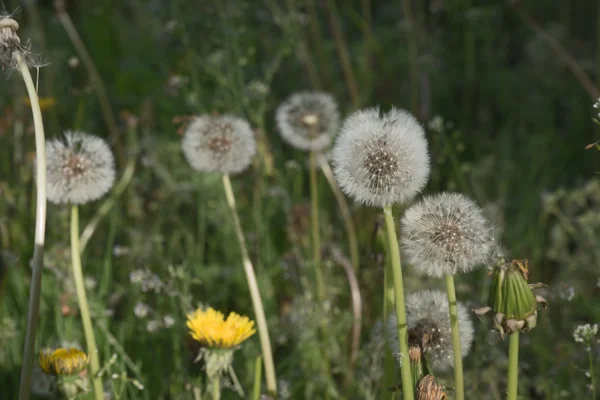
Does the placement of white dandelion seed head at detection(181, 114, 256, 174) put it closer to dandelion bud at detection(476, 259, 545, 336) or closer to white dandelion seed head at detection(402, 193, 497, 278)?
white dandelion seed head at detection(402, 193, 497, 278)

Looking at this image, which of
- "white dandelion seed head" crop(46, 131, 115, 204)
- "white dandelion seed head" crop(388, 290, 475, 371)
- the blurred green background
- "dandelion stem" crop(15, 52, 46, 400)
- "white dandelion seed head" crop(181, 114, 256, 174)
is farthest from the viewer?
the blurred green background

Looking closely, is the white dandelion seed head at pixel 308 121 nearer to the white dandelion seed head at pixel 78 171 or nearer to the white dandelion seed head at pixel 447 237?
the white dandelion seed head at pixel 78 171

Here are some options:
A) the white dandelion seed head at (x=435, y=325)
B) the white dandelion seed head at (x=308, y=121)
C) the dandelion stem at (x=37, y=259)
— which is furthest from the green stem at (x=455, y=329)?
the white dandelion seed head at (x=308, y=121)

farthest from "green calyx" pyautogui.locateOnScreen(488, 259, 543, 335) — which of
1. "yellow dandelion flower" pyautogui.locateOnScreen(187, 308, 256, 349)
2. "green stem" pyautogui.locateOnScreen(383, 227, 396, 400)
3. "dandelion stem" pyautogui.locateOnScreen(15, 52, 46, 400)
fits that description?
"dandelion stem" pyautogui.locateOnScreen(15, 52, 46, 400)

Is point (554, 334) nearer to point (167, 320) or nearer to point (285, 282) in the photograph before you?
point (285, 282)

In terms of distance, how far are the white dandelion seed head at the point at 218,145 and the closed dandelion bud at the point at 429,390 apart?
33.5 inches

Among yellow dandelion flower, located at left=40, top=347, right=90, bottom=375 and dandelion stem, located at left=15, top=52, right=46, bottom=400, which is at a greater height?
dandelion stem, located at left=15, top=52, right=46, bottom=400

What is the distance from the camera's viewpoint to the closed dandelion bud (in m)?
1.26

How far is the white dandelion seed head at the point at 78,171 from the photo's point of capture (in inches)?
70.2

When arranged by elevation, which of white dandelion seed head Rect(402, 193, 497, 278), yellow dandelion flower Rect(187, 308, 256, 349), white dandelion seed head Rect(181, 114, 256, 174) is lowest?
yellow dandelion flower Rect(187, 308, 256, 349)

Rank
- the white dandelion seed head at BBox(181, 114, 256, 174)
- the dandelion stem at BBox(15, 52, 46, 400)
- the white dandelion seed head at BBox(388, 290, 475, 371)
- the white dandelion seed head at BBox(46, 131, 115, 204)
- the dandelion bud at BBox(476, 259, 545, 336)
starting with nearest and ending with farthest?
1. the dandelion bud at BBox(476, 259, 545, 336)
2. the dandelion stem at BBox(15, 52, 46, 400)
3. the white dandelion seed head at BBox(388, 290, 475, 371)
4. the white dandelion seed head at BBox(46, 131, 115, 204)
5. the white dandelion seed head at BBox(181, 114, 256, 174)

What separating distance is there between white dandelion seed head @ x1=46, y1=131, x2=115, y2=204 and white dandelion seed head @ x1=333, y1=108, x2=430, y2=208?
2.21 ft

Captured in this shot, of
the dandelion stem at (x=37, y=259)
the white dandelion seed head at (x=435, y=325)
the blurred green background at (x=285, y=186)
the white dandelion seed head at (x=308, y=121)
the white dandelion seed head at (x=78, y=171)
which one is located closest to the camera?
the dandelion stem at (x=37, y=259)

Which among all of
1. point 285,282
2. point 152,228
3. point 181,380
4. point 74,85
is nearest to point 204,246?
point 152,228
